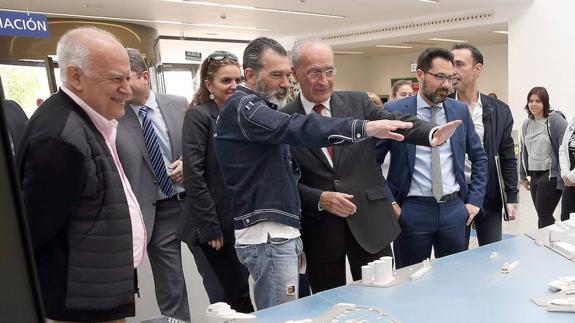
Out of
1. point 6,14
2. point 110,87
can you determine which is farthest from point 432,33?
point 110,87

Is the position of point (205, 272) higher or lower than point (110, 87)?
lower

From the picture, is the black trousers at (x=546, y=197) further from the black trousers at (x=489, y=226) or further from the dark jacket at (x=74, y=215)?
the dark jacket at (x=74, y=215)

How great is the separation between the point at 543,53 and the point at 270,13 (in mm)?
5220

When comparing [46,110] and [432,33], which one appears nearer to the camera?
[46,110]

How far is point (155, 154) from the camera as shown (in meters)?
2.57

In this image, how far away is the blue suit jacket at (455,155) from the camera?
2467mm

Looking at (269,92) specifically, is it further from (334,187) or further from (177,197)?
(177,197)

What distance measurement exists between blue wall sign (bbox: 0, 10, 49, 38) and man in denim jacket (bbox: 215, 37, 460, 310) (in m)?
2.03

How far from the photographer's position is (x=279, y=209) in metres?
1.87

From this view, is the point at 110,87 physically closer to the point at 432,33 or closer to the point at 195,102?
the point at 195,102

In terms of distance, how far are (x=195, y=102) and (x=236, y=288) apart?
98 centimetres

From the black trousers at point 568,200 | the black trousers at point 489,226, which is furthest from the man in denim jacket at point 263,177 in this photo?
the black trousers at point 568,200

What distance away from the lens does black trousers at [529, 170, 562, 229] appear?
4508 mm

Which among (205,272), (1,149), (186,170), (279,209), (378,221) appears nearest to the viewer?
(1,149)
